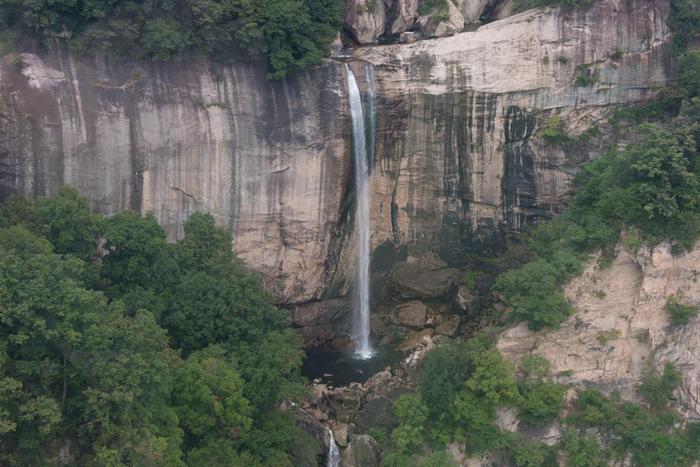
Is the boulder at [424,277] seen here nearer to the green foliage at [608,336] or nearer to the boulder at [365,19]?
the boulder at [365,19]

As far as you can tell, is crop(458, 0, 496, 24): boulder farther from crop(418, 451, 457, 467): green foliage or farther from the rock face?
crop(418, 451, 457, 467): green foliage

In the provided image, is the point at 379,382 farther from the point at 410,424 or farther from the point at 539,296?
the point at 539,296

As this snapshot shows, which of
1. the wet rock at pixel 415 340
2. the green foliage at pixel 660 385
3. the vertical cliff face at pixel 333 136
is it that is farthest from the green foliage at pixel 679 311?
the wet rock at pixel 415 340

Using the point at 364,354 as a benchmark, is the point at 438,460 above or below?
below

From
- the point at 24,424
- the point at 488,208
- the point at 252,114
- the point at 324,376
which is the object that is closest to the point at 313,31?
the point at 252,114

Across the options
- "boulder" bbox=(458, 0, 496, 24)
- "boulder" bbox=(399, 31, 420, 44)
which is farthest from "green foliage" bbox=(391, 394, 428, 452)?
"boulder" bbox=(458, 0, 496, 24)

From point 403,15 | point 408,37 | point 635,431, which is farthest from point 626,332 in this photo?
point 403,15
